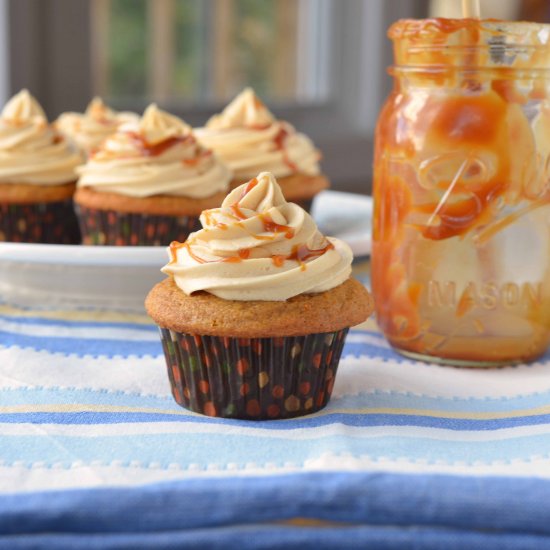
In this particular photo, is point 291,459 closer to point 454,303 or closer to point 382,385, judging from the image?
point 382,385

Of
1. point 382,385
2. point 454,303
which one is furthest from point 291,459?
point 454,303

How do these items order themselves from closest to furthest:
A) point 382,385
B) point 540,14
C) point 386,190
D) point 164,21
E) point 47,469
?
point 47,469
point 382,385
point 386,190
point 164,21
point 540,14

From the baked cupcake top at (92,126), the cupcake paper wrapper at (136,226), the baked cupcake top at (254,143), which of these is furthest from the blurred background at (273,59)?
the cupcake paper wrapper at (136,226)

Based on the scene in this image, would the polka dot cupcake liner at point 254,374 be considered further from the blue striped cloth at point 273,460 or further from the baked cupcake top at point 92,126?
the baked cupcake top at point 92,126

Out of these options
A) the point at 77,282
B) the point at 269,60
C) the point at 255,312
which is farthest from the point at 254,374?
the point at 269,60

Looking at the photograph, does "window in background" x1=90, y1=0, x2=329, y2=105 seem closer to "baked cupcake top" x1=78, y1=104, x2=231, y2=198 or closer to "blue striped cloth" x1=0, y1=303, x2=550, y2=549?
"baked cupcake top" x1=78, y1=104, x2=231, y2=198

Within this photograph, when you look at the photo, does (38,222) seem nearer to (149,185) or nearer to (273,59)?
(149,185)
